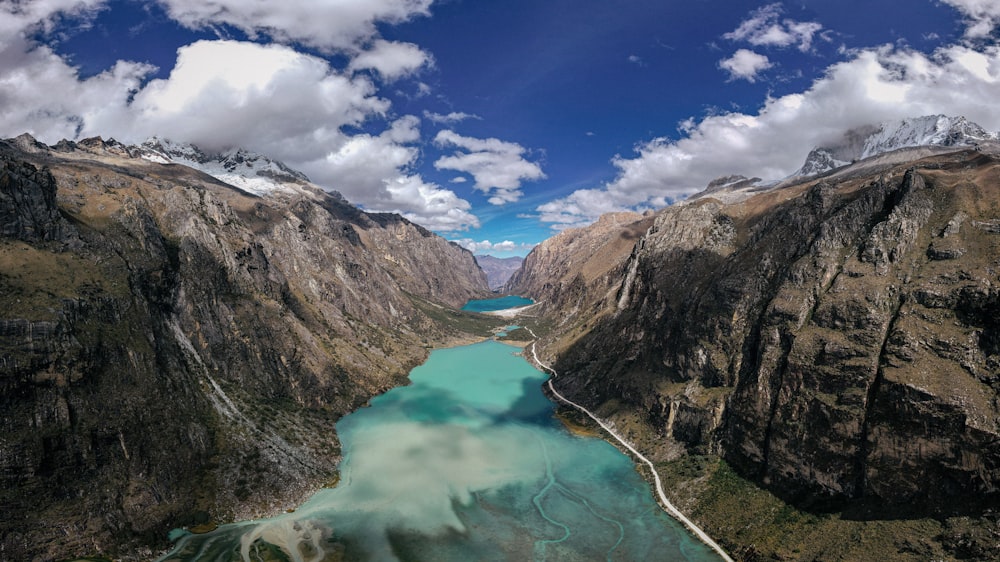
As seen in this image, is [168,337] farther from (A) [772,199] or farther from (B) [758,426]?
(A) [772,199]

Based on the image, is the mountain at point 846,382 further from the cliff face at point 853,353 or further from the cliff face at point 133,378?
the cliff face at point 133,378

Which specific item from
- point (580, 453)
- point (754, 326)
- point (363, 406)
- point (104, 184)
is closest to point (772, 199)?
point (754, 326)

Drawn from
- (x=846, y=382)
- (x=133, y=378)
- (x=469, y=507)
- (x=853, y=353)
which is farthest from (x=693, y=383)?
(x=133, y=378)

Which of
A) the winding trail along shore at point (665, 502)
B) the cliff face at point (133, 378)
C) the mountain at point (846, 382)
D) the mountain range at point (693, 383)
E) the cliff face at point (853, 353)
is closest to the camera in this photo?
the mountain at point (846, 382)

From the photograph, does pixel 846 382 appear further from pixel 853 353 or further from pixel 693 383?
pixel 693 383

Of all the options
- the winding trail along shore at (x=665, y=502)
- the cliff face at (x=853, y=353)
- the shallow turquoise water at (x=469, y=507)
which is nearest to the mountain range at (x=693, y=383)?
the cliff face at (x=853, y=353)

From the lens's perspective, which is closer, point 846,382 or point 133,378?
point 846,382
